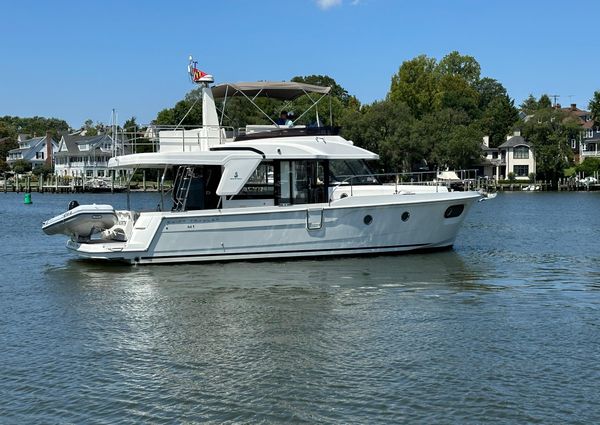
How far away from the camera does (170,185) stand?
76.5ft

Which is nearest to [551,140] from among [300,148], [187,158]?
[300,148]

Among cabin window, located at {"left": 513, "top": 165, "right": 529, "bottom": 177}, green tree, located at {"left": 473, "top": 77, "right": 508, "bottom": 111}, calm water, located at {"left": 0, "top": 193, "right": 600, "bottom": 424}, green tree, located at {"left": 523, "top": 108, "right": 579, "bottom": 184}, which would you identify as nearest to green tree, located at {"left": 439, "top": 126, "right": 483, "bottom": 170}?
green tree, located at {"left": 523, "top": 108, "right": 579, "bottom": 184}

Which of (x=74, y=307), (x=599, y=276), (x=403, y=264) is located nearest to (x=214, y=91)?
(x=403, y=264)

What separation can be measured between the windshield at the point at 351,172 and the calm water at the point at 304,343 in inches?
102

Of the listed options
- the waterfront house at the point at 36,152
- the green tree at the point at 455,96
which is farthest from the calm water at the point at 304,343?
the waterfront house at the point at 36,152

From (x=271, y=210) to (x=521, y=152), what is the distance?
289ft

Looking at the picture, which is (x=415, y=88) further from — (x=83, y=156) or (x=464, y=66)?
(x=83, y=156)

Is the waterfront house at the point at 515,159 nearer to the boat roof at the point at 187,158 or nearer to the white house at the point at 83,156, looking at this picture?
the white house at the point at 83,156

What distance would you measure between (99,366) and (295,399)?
3.33 meters

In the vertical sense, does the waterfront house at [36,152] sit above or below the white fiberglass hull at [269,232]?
above

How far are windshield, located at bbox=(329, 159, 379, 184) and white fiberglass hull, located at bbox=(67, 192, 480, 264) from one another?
4.69 ft

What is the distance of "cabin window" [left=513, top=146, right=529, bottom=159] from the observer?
10212 cm

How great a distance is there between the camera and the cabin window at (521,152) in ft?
335

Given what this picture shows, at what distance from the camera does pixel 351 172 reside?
73.7 feet
